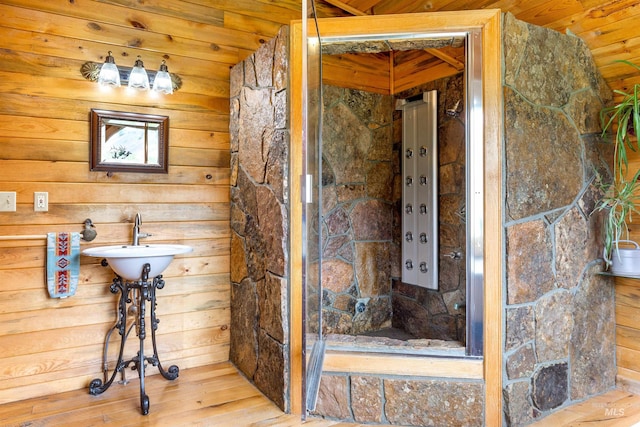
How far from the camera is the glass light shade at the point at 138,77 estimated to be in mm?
2373

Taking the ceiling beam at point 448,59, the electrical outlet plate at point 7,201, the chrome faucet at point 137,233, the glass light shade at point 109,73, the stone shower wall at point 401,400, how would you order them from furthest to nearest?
the ceiling beam at point 448,59 < the chrome faucet at point 137,233 < the glass light shade at point 109,73 < the electrical outlet plate at point 7,201 < the stone shower wall at point 401,400

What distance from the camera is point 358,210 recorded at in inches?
117

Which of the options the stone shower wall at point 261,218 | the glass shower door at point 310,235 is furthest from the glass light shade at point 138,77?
the glass shower door at point 310,235

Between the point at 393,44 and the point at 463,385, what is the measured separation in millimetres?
1702

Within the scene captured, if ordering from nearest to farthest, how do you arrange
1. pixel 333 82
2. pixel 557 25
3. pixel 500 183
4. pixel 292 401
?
pixel 500 183
pixel 292 401
pixel 557 25
pixel 333 82

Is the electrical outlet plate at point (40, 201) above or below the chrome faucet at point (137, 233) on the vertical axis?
above

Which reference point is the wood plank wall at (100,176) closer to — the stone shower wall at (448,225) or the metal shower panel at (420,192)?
the metal shower panel at (420,192)

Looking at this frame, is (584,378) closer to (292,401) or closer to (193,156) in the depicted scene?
(292,401)

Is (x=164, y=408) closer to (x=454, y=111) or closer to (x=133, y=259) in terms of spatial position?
(x=133, y=259)

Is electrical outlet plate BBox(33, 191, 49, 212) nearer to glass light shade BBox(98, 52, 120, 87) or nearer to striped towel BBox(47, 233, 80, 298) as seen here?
striped towel BBox(47, 233, 80, 298)

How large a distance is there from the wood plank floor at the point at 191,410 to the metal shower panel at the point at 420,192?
1.05 m

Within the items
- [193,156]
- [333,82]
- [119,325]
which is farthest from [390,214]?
[119,325]

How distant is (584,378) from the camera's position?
2176mm

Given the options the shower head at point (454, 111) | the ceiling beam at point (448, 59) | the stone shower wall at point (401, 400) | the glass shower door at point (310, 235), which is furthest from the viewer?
the ceiling beam at point (448, 59)
